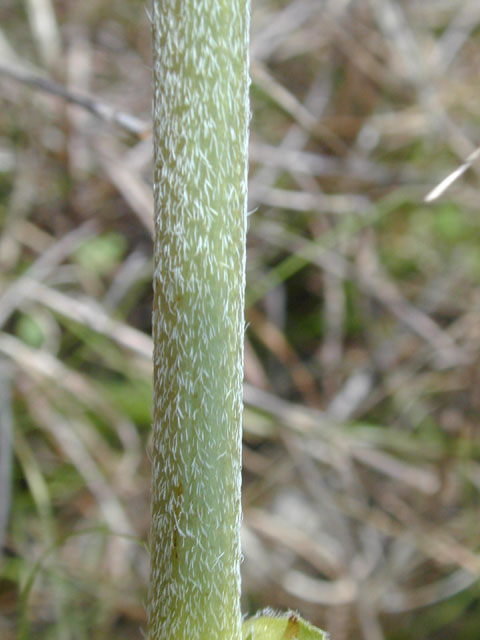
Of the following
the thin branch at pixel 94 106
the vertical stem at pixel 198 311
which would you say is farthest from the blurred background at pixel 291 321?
the vertical stem at pixel 198 311

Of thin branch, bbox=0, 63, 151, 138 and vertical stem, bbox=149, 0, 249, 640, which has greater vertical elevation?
thin branch, bbox=0, 63, 151, 138

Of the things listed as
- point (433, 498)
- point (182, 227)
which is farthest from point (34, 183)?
point (182, 227)

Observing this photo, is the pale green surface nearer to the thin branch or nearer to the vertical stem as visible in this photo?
the vertical stem

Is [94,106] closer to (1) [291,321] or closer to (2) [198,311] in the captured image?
(2) [198,311]

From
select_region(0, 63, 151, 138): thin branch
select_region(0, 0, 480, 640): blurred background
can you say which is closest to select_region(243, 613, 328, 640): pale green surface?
select_region(0, 63, 151, 138): thin branch

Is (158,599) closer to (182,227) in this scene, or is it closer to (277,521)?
(182,227)

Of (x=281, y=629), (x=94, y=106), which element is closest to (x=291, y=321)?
(x=94, y=106)

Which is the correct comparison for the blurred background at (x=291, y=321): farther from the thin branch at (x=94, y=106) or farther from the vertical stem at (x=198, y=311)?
the vertical stem at (x=198, y=311)
